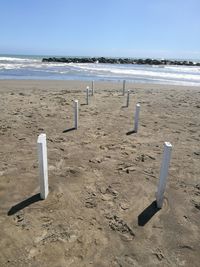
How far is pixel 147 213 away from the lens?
401cm

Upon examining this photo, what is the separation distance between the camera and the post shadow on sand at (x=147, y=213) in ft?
12.5

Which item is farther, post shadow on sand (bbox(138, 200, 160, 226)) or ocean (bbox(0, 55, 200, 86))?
ocean (bbox(0, 55, 200, 86))

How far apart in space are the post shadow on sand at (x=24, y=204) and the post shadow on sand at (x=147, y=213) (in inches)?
66.1

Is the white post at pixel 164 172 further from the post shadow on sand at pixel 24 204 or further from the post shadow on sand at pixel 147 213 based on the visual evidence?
the post shadow on sand at pixel 24 204

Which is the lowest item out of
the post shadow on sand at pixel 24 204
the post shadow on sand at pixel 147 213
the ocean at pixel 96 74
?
the post shadow on sand at pixel 147 213

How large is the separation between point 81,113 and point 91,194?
19.2ft

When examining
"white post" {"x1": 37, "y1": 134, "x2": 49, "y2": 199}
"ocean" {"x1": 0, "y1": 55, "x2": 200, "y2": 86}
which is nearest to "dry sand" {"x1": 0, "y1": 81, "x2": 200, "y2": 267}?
"white post" {"x1": 37, "y1": 134, "x2": 49, "y2": 199}

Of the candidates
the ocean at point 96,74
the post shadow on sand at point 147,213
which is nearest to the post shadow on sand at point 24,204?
the post shadow on sand at point 147,213

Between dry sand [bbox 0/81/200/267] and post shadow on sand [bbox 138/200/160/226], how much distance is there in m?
0.02

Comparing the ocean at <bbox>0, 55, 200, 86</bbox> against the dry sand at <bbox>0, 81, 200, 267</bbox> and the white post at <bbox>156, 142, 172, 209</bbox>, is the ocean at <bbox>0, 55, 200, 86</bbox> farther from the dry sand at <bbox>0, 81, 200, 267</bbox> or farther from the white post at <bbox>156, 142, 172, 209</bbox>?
the white post at <bbox>156, 142, 172, 209</bbox>

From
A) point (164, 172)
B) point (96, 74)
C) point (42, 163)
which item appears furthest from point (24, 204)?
point (96, 74)

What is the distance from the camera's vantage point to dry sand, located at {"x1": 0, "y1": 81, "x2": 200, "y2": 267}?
3209 millimetres

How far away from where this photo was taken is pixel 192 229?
3717 millimetres

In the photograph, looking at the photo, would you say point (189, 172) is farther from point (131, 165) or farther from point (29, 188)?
point (29, 188)
